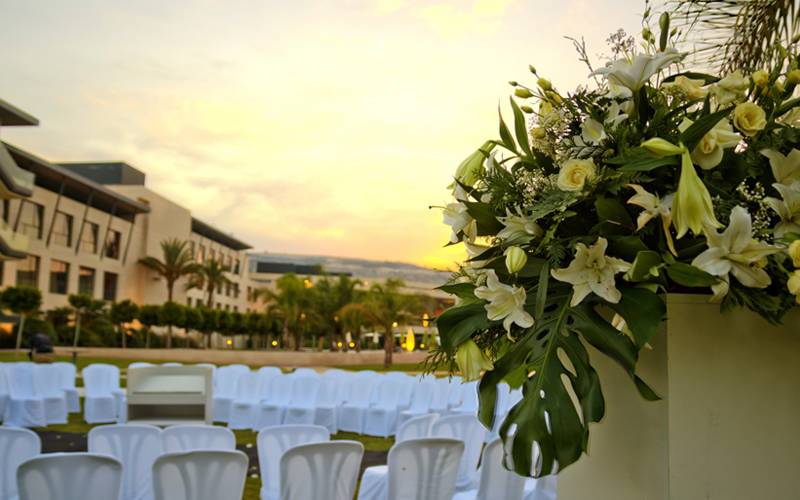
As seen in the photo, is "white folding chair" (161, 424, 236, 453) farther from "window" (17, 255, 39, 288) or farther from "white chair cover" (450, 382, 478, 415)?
"window" (17, 255, 39, 288)

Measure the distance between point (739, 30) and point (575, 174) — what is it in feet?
7.55

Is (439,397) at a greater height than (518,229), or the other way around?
(518,229)

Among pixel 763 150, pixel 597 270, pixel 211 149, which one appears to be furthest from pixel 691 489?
pixel 211 149

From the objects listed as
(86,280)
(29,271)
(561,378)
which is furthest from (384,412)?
(86,280)

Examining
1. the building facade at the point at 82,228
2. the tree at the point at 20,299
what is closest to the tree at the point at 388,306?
the tree at the point at 20,299

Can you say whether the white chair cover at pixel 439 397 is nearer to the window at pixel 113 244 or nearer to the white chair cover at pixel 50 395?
the white chair cover at pixel 50 395

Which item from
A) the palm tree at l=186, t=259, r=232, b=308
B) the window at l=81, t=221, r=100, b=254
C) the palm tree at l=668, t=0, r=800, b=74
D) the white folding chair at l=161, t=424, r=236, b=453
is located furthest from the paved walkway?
the palm tree at l=668, t=0, r=800, b=74

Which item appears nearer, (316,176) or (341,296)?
(316,176)

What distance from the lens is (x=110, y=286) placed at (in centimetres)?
5316

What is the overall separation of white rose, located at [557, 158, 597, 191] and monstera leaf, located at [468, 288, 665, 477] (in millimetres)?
213

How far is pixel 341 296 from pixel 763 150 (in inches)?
1836

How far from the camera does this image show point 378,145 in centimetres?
2534

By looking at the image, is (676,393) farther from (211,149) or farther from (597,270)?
(211,149)

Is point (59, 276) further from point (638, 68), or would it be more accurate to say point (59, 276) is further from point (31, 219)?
point (638, 68)
